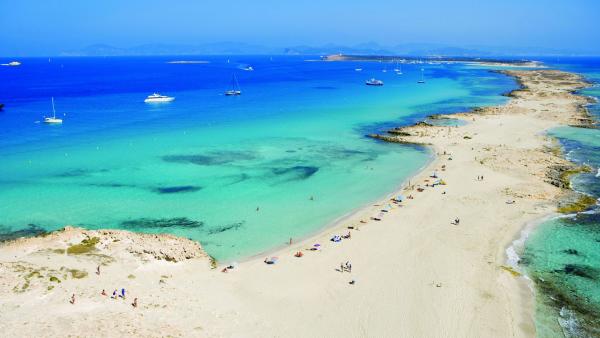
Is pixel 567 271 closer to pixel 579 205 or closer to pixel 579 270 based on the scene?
pixel 579 270

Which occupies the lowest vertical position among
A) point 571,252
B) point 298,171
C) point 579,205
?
point 571,252

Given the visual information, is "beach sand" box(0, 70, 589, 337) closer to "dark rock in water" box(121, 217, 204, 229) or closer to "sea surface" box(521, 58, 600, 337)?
"sea surface" box(521, 58, 600, 337)

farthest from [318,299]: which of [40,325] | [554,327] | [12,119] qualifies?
[12,119]

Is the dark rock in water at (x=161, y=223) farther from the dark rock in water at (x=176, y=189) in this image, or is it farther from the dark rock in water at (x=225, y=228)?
the dark rock in water at (x=176, y=189)

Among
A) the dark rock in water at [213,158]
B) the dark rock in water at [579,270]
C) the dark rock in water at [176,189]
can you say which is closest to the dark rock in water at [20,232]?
the dark rock in water at [176,189]

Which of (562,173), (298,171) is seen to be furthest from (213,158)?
(562,173)

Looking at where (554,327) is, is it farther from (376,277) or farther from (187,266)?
(187,266)
